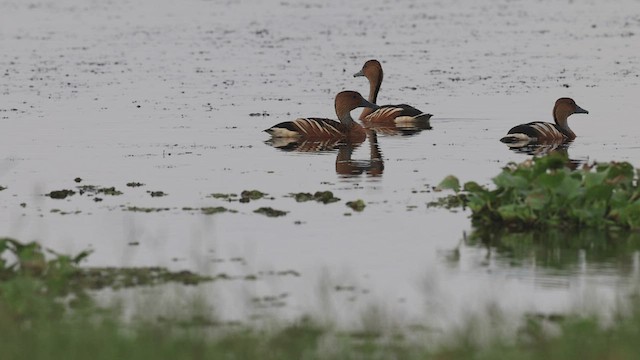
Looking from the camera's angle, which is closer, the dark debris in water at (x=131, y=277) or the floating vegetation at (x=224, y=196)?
the dark debris in water at (x=131, y=277)

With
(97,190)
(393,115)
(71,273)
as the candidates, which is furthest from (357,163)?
(71,273)

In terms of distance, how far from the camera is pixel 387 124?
24062mm

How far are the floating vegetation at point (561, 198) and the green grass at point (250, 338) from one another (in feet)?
11.2

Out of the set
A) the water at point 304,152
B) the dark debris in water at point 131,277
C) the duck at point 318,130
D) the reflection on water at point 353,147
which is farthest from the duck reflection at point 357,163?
the dark debris in water at point 131,277

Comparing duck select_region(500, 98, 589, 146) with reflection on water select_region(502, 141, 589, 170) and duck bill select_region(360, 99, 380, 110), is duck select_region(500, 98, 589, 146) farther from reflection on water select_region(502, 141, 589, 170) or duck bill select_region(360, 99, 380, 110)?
duck bill select_region(360, 99, 380, 110)

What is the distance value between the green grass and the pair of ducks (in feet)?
35.2

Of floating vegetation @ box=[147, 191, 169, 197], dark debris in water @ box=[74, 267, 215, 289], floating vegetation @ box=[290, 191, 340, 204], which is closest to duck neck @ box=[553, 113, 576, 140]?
floating vegetation @ box=[290, 191, 340, 204]

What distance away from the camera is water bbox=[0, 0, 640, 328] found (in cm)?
1158

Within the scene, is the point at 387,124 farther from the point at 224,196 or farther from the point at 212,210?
the point at 212,210

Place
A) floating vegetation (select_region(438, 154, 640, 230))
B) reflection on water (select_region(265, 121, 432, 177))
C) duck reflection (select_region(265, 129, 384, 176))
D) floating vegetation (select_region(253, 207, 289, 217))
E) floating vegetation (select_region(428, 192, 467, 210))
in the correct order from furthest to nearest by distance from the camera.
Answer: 1. reflection on water (select_region(265, 121, 432, 177))
2. duck reflection (select_region(265, 129, 384, 176))
3. floating vegetation (select_region(428, 192, 467, 210))
4. floating vegetation (select_region(253, 207, 289, 217))
5. floating vegetation (select_region(438, 154, 640, 230))

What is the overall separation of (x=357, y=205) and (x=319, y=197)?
717mm

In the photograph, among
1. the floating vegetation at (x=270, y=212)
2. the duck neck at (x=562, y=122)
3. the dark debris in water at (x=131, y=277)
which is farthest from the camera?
the duck neck at (x=562, y=122)

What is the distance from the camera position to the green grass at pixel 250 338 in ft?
27.4

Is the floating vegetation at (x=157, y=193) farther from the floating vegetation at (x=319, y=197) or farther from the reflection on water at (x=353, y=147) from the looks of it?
the reflection on water at (x=353, y=147)
